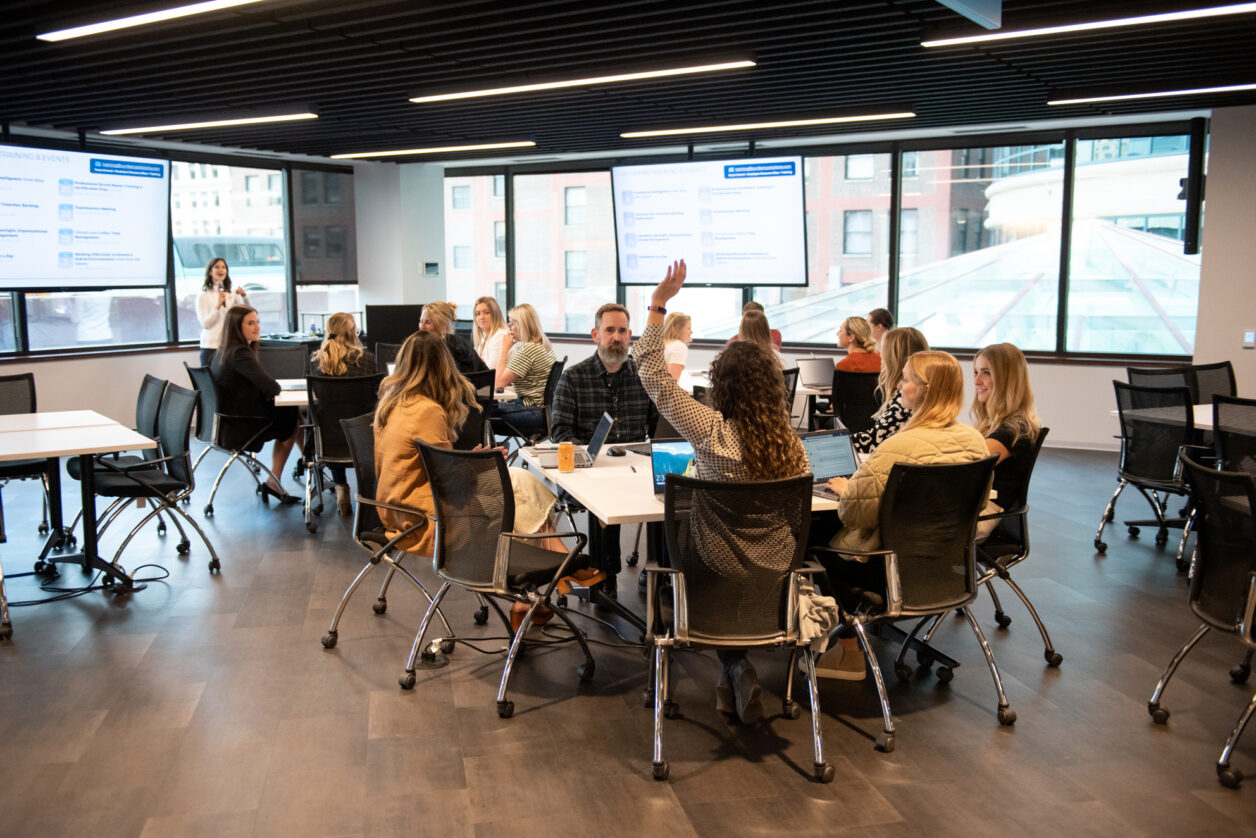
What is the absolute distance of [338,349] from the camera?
686 centimetres

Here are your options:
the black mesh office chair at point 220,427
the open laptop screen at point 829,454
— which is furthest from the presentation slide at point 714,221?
the open laptop screen at point 829,454

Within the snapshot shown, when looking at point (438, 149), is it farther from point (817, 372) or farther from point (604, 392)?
point (604, 392)

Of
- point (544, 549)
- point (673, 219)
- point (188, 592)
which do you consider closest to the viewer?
point (544, 549)

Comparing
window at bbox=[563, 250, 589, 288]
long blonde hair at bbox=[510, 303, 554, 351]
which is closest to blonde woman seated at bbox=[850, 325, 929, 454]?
long blonde hair at bbox=[510, 303, 554, 351]

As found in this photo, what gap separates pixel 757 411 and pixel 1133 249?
7.84 meters

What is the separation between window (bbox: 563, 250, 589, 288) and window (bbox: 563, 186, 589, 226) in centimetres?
38

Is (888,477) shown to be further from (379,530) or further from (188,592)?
(188,592)

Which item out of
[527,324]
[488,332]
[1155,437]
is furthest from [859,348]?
[488,332]

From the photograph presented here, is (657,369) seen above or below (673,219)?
below

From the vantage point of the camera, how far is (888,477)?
11.3ft

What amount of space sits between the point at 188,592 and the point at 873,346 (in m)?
4.93

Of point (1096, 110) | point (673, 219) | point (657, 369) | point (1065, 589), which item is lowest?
point (1065, 589)

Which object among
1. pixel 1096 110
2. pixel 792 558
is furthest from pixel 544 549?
pixel 1096 110

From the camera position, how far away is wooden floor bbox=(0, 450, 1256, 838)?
306 cm
